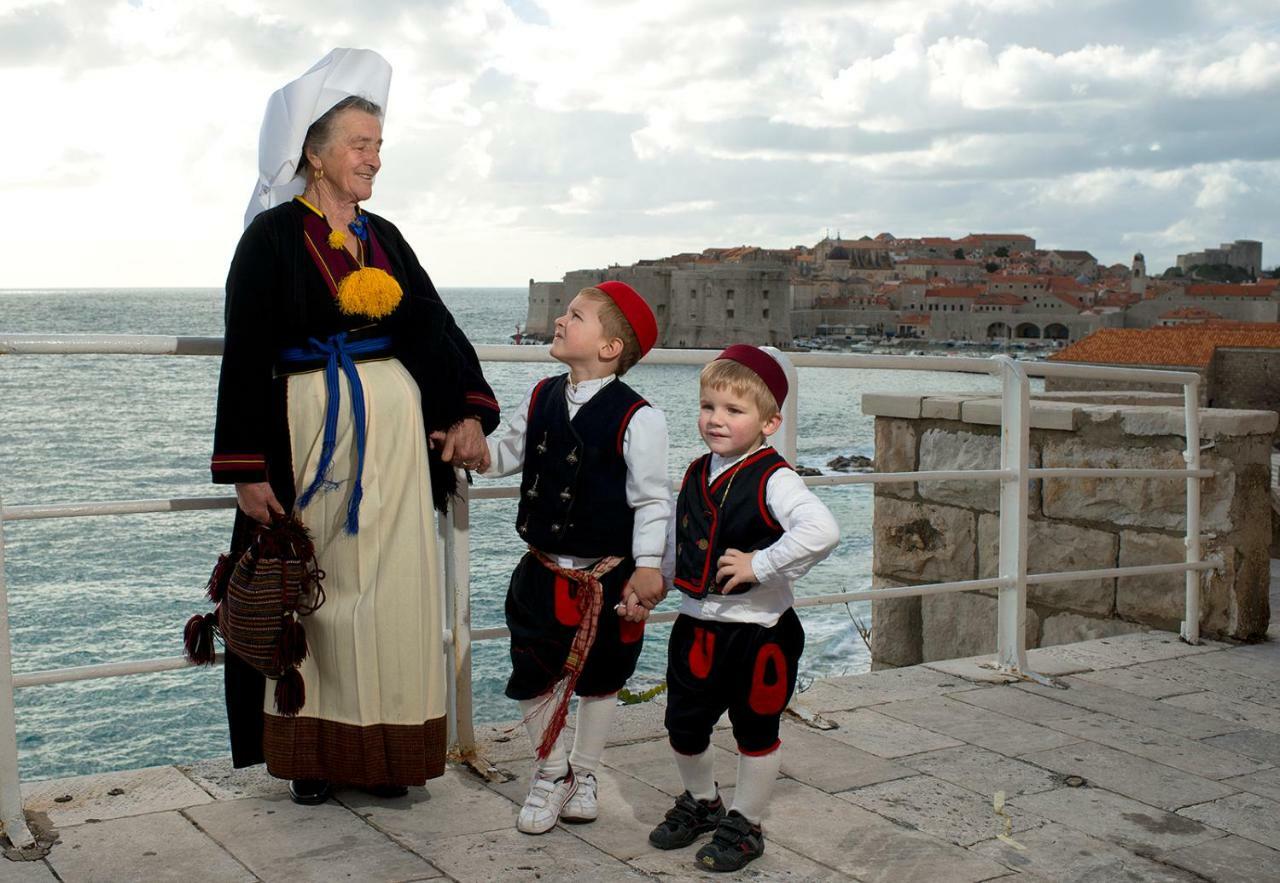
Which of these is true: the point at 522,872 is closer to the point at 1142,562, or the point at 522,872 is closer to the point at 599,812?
the point at 599,812

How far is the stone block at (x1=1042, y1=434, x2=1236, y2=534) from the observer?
5129 millimetres

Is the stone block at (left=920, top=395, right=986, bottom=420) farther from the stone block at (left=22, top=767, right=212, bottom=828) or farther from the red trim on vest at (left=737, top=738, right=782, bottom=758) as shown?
the stone block at (left=22, top=767, right=212, bottom=828)

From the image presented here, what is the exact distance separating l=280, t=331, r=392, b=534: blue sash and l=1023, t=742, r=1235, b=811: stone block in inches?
71.2

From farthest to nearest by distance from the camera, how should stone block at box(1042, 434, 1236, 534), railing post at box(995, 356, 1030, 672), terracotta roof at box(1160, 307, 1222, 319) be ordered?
terracotta roof at box(1160, 307, 1222, 319) → stone block at box(1042, 434, 1236, 534) → railing post at box(995, 356, 1030, 672)

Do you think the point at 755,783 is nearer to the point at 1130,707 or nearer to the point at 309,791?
the point at 309,791

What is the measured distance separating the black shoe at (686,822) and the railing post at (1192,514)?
9.01ft

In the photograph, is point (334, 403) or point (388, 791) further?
point (388, 791)

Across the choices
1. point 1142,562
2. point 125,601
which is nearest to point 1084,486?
point 1142,562

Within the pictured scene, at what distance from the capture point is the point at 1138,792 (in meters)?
2.89

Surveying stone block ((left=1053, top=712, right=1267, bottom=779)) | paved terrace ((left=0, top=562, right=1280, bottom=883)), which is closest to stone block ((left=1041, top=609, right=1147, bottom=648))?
paved terrace ((left=0, top=562, right=1280, bottom=883))

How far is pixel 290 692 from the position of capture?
8.26ft

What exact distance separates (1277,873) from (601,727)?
137cm

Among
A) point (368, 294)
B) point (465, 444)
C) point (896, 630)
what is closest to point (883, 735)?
point (465, 444)

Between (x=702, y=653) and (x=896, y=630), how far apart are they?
155 inches
